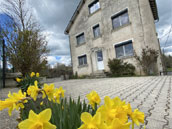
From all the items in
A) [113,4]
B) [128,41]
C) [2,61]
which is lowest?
[2,61]

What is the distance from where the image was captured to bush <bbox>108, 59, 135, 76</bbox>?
8391 mm

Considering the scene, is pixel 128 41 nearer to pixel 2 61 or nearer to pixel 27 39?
pixel 27 39

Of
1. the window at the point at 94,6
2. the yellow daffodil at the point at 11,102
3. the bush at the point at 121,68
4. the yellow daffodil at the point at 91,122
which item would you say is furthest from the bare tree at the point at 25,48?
the window at the point at 94,6

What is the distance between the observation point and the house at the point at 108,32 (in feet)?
27.2

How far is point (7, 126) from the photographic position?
134cm

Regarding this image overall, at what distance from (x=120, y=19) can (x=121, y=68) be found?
15.4 feet

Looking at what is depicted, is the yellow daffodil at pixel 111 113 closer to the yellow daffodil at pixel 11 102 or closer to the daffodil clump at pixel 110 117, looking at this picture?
the daffodil clump at pixel 110 117

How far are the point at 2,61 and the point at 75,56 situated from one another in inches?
317

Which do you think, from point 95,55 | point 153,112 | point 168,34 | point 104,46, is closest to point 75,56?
point 95,55

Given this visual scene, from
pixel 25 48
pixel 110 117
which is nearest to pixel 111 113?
pixel 110 117

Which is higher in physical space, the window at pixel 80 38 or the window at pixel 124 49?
the window at pixel 80 38

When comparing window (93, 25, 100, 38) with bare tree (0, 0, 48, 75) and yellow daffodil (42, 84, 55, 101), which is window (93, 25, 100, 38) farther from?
yellow daffodil (42, 84, 55, 101)

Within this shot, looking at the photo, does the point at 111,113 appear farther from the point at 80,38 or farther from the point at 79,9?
the point at 79,9

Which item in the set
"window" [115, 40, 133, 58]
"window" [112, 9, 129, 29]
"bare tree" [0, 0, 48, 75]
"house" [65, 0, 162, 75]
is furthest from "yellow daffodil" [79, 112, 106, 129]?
"window" [112, 9, 129, 29]
